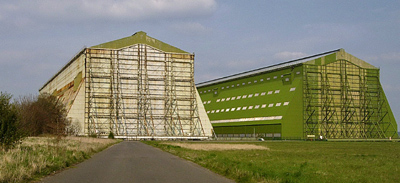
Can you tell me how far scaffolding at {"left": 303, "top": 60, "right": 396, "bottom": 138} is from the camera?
313 feet

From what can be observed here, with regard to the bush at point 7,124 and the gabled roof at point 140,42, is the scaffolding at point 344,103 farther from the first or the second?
the bush at point 7,124

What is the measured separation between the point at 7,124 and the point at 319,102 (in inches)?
3144

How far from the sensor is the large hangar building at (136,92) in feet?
301

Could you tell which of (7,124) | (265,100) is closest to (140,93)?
(265,100)

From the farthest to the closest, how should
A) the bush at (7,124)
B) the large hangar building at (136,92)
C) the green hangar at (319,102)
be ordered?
1. the green hangar at (319,102)
2. the large hangar building at (136,92)
3. the bush at (7,124)

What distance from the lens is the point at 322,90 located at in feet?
321

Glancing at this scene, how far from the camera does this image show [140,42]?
98250 mm

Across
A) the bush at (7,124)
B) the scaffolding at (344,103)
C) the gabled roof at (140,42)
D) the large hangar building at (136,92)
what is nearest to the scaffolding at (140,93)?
the large hangar building at (136,92)

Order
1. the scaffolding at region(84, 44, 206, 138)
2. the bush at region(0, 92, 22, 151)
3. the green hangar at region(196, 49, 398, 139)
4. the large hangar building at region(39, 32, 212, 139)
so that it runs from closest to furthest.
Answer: the bush at region(0, 92, 22, 151) → the large hangar building at region(39, 32, 212, 139) → the scaffolding at region(84, 44, 206, 138) → the green hangar at region(196, 49, 398, 139)

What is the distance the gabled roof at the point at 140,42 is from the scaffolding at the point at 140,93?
1.09 m

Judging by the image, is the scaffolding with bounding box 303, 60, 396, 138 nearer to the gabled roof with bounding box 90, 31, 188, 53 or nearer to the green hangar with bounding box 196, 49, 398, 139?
the green hangar with bounding box 196, 49, 398, 139

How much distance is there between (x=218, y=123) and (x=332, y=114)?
3480cm

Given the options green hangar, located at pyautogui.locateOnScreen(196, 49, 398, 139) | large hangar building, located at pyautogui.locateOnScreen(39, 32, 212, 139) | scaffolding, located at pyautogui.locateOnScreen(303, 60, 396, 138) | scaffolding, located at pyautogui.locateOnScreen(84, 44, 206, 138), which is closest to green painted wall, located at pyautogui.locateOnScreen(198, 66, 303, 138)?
green hangar, located at pyautogui.locateOnScreen(196, 49, 398, 139)

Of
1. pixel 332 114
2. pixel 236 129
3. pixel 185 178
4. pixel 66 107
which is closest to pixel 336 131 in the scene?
pixel 332 114
